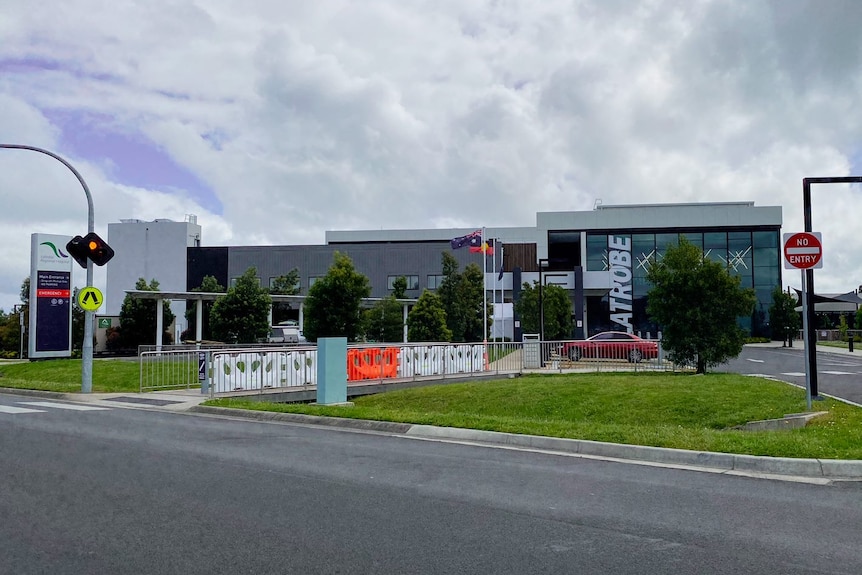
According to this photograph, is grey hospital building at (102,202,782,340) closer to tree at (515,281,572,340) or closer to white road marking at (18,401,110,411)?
tree at (515,281,572,340)

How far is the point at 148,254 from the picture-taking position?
82500 mm

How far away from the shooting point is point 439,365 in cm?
2527

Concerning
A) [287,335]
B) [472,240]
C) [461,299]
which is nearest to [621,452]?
[472,240]

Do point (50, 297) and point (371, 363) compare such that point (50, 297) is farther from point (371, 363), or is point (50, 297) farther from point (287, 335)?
point (371, 363)

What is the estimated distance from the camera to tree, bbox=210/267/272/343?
43406mm

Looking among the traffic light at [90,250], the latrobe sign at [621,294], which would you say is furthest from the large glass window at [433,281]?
the traffic light at [90,250]

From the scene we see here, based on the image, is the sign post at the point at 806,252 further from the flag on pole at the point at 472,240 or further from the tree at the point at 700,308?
the flag on pole at the point at 472,240

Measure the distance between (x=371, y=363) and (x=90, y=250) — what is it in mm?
8392

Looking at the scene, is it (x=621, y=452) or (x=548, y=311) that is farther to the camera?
(x=548, y=311)

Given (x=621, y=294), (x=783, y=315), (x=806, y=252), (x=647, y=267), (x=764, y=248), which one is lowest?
(x=783, y=315)

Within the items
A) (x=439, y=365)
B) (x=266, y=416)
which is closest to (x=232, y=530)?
(x=266, y=416)

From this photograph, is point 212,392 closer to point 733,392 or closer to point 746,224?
point 733,392

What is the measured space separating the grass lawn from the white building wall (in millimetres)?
50200

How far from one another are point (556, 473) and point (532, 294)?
36.9 m
